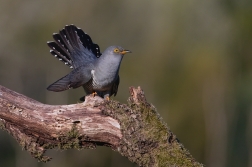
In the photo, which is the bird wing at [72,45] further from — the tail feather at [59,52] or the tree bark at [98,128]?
the tree bark at [98,128]

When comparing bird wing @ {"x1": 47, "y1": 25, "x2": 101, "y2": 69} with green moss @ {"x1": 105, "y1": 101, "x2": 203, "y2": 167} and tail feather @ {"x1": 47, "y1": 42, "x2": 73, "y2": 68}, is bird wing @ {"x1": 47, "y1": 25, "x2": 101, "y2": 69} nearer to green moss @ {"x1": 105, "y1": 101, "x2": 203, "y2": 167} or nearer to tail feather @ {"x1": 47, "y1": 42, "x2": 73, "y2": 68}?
tail feather @ {"x1": 47, "y1": 42, "x2": 73, "y2": 68}

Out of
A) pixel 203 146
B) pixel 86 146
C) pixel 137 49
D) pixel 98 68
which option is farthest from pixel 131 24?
pixel 86 146

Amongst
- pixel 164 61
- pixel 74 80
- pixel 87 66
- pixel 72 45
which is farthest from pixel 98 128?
pixel 164 61

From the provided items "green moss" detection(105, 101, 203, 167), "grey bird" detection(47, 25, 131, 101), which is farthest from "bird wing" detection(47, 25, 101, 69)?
"green moss" detection(105, 101, 203, 167)

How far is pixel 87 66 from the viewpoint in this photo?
22.9 ft

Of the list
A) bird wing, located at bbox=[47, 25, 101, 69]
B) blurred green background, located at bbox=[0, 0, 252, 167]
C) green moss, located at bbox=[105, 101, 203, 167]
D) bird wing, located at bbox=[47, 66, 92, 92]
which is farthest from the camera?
blurred green background, located at bbox=[0, 0, 252, 167]

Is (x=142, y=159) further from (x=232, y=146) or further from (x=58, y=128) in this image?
(x=232, y=146)

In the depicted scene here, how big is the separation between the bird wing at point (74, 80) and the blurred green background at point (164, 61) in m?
10.3

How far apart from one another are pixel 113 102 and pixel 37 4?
55.4ft

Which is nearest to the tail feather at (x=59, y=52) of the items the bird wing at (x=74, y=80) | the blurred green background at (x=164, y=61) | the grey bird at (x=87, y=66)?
the grey bird at (x=87, y=66)

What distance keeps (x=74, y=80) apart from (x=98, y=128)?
167 centimetres

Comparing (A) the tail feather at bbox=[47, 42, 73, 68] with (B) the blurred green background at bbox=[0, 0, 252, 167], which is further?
(B) the blurred green background at bbox=[0, 0, 252, 167]

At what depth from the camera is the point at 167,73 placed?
18.5 m

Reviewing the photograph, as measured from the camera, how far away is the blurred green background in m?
17.9
